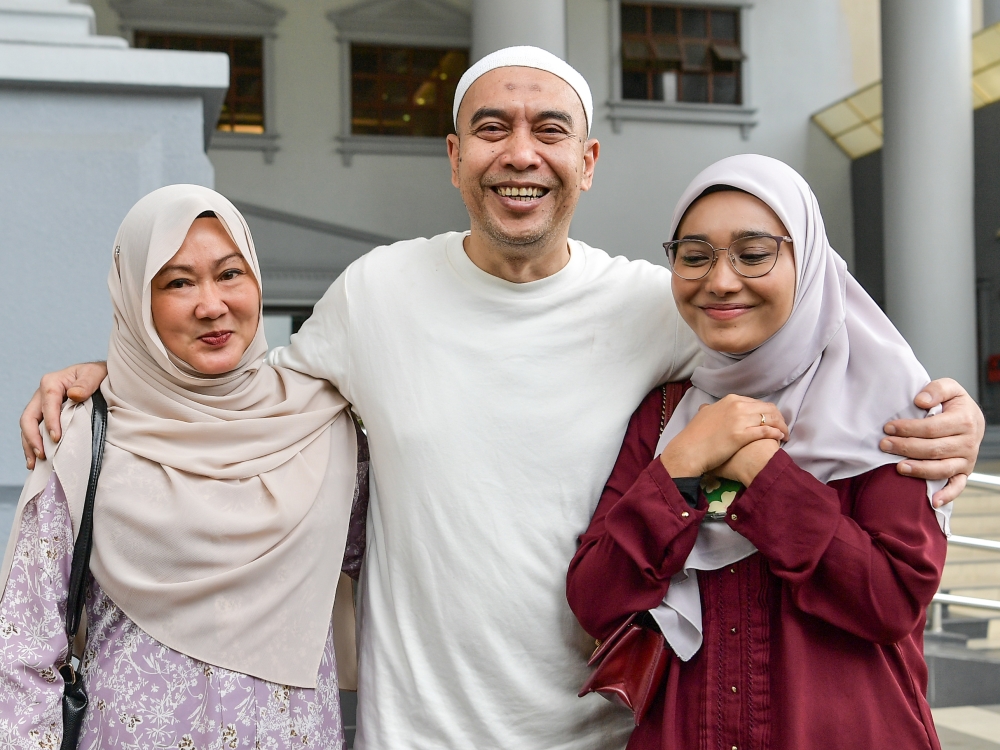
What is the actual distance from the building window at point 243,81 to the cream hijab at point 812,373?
11.9m

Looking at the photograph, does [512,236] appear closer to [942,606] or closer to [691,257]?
[691,257]

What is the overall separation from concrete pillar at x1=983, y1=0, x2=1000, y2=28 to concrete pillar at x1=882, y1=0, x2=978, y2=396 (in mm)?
3287

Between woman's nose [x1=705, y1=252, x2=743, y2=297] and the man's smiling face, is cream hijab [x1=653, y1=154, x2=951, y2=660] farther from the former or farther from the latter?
the man's smiling face

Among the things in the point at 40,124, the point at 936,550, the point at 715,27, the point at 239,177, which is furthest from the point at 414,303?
the point at 715,27

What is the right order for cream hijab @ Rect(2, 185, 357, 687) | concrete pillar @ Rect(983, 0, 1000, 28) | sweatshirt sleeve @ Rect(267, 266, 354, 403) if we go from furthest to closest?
concrete pillar @ Rect(983, 0, 1000, 28) → sweatshirt sleeve @ Rect(267, 266, 354, 403) → cream hijab @ Rect(2, 185, 357, 687)

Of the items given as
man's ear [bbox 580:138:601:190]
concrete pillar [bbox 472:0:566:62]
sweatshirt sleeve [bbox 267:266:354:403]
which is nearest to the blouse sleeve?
sweatshirt sleeve [bbox 267:266:354:403]

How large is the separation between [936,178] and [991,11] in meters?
4.56

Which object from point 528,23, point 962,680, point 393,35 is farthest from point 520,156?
point 393,35

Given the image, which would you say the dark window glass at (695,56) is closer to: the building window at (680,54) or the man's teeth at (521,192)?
the building window at (680,54)

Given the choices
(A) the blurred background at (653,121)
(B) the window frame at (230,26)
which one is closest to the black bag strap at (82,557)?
(A) the blurred background at (653,121)

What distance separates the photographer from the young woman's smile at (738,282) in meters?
1.72

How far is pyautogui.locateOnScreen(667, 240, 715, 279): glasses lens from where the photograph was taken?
1.77 metres

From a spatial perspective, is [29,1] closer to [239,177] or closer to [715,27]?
[239,177]

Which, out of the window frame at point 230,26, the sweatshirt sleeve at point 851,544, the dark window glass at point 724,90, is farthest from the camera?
the dark window glass at point 724,90
